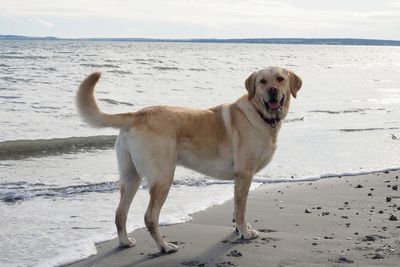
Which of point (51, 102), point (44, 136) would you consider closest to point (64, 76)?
point (51, 102)

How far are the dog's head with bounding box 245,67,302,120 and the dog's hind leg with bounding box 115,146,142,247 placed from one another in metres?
1.31

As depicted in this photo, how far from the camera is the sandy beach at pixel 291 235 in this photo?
4672mm

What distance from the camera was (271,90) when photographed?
17.9 ft

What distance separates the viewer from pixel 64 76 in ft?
77.4

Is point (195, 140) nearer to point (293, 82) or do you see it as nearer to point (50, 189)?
point (293, 82)

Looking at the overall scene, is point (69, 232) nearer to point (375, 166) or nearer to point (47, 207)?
point (47, 207)

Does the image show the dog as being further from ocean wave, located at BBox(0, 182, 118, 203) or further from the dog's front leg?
ocean wave, located at BBox(0, 182, 118, 203)

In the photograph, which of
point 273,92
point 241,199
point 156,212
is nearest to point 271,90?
point 273,92

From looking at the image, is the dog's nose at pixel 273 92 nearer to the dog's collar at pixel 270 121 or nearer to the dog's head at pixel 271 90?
the dog's head at pixel 271 90

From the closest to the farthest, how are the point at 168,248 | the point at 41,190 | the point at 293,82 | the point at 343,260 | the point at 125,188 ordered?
the point at 343,260 → the point at 168,248 → the point at 125,188 → the point at 293,82 → the point at 41,190

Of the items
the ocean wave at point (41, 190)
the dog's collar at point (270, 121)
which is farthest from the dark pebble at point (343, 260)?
the ocean wave at point (41, 190)

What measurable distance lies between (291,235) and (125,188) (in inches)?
60.1

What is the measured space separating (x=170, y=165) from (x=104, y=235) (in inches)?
38.1

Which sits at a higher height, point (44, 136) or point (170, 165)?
point (170, 165)
